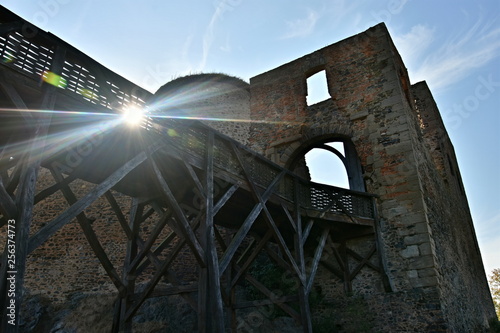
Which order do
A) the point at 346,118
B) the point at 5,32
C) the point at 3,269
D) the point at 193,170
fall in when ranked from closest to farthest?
the point at 3,269
the point at 5,32
the point at 193,170
the point at 346,118

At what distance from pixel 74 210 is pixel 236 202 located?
11.2 ft

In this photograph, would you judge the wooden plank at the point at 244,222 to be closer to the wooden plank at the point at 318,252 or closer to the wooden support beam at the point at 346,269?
the wooden plank at the point at 318,252

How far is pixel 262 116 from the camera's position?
12359 mm

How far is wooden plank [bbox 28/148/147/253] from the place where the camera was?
3.57 metres

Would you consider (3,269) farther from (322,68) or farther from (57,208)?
(322,68)

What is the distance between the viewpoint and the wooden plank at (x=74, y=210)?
3.57 m

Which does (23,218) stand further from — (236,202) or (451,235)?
(451,235)

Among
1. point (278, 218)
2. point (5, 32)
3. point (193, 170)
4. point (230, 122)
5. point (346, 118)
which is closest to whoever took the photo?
point (5, 32)

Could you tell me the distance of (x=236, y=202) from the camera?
23.2 ft

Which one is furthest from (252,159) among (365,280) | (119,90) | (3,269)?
(3,269)

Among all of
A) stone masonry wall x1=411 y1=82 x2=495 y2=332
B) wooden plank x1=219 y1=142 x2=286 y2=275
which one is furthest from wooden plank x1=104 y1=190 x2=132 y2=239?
stone masonry wall x1=411 y1=82 x2=495 y2=332

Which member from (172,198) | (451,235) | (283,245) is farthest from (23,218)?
(451,235)

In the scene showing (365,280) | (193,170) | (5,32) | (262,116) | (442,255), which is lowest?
(365,280)

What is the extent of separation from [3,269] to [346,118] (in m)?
8.91
